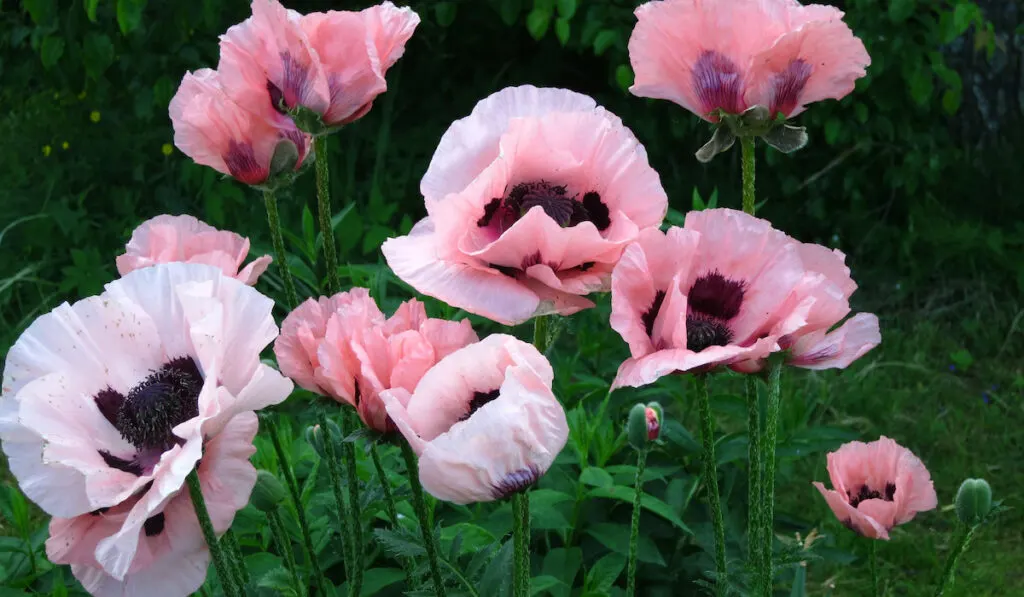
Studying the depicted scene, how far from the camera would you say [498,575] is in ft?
4.01

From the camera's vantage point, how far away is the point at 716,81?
1.13 metres

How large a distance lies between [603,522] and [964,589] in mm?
1185

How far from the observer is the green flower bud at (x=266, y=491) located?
1.26m

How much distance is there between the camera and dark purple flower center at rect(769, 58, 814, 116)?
111cm

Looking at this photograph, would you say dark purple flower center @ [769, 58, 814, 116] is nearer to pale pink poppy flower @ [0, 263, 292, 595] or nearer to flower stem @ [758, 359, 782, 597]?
flower stem @ [758, 359, 782, 597]

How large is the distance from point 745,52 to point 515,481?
19.1 inches

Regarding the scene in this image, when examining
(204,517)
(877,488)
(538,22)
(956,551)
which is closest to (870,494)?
(877,488)

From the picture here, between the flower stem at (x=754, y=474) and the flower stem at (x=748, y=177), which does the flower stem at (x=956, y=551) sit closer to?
the flower stem at (x=754, y=474)

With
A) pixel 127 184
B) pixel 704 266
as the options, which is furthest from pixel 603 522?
pixel 127 184

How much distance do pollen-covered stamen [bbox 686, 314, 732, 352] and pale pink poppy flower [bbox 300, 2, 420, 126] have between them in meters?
0.43

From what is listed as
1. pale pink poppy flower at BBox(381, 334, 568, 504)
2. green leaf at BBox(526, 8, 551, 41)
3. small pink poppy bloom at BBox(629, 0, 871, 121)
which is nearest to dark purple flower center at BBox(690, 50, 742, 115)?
small pink poppy bloom at BBox(629, 0, 871, 121)

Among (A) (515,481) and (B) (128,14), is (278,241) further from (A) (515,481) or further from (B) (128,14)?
(B) (128,14)

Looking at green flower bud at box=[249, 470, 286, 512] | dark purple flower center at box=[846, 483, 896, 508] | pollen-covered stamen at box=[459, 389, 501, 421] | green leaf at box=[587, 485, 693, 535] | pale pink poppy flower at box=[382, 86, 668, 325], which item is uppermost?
pale pink poppy flower at box=[382, 86, 668, 325]

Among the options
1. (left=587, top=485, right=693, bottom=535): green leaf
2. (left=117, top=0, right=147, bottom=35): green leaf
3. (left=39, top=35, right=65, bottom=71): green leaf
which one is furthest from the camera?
(left=39, top=35, right=65, bottom=71): green leaf
